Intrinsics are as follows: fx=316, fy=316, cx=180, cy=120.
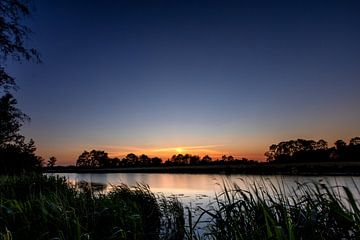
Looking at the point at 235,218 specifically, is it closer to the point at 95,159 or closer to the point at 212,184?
the point at 212,184

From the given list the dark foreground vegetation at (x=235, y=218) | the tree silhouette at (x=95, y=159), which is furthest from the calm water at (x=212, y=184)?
the tree silhouette at (x=95, y=159)

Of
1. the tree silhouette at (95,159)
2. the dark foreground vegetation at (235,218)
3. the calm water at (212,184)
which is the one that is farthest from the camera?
the tree silhouette at (95,159)

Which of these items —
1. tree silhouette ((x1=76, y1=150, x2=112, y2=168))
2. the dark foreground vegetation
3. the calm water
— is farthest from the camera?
tree silhouette ((x1=76, y1=150, x2=112, y2=168))

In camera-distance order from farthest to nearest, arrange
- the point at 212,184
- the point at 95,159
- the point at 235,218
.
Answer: the point at 95,159, the point at 212,184, the point at 235,218

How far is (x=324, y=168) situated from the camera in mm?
69938

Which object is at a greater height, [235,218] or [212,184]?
[235,218]

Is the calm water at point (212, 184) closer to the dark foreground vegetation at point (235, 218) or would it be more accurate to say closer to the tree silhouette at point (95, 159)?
the dark foreground vegetation at point (235, 218)

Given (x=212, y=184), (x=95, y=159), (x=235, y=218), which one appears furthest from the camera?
(x=95, y=159)

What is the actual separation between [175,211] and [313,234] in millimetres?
9503

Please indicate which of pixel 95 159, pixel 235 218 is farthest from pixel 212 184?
pixel 95 159

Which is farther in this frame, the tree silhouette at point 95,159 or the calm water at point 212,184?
the tree silhouette at point 95,159

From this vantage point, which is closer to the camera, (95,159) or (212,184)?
(212,184)

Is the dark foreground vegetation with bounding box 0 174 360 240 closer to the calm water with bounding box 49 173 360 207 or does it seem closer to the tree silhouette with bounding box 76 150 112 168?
the calm water with bounding box 49 173 360 207

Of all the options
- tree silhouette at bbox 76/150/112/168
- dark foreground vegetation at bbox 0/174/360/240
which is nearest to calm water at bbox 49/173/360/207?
dark foreground vegetation at bbox 0/174/360/240
